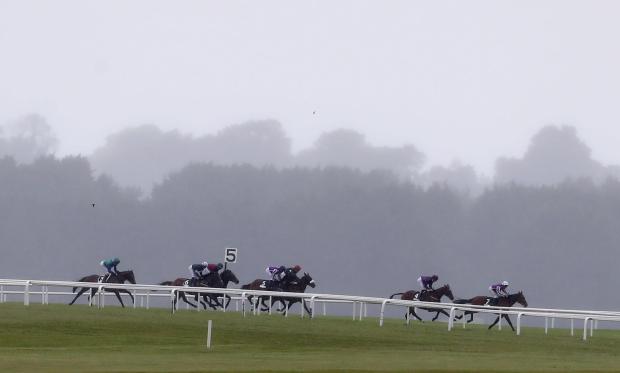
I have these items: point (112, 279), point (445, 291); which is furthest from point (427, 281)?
point (112, 279)

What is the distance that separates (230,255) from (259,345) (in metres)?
13.7

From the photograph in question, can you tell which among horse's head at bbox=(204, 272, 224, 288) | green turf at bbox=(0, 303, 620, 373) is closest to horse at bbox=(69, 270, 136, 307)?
horse's head at bbox=(204, 272, 224, 288)

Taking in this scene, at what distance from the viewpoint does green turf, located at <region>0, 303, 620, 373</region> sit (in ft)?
76.5

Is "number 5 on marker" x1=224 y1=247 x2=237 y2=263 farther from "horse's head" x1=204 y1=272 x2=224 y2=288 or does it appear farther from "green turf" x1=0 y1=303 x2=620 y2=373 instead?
"green turf" x1=0 y1=303 x2=620 y2=373

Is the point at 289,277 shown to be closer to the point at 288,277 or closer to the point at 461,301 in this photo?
the point at 288,277

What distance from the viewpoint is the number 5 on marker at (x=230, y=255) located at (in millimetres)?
43562

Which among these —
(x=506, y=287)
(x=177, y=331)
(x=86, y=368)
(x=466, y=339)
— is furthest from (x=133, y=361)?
(x=506, y=287)

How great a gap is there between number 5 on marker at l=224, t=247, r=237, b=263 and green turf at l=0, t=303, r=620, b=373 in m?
6.59

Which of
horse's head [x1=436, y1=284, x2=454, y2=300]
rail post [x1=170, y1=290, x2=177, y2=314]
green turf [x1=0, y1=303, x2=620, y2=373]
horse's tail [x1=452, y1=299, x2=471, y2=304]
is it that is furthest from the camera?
horse's head [x1=436, y1=284, x2=454, y2=300]

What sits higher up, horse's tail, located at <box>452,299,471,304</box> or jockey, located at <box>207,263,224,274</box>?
jockey, located at <box>207,263,224,274</box>

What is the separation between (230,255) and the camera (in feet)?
144

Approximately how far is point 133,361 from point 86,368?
1.97m

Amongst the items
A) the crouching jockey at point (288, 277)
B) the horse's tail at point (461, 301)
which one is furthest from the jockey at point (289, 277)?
the horse's tail at point (461, 301)

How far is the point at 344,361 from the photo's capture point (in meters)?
A: 24.7
